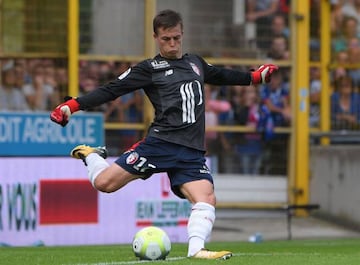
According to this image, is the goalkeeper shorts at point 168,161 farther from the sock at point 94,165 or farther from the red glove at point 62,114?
the red glove at point 62,114

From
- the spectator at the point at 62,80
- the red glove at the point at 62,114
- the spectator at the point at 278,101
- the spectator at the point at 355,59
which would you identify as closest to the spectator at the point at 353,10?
the spectator at the point at 355,59

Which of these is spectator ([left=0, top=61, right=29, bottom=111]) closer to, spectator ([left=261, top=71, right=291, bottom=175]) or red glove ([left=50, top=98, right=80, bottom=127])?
spectator ([left=261, top=71, right=291, bottom=175])

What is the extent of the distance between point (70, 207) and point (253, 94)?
14.9 ft

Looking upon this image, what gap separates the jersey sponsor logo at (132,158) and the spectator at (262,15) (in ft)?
32.6

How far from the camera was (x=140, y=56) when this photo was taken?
18438 mm

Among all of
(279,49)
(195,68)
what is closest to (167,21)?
(195,68)

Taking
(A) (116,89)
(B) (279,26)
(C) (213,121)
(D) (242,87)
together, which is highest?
(B) (279,26)

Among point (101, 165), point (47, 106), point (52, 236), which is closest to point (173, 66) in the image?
point (101, 165)

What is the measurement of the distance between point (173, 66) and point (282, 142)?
10.0 meters

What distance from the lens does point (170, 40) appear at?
358 inches

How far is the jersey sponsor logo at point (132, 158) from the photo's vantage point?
9133mm

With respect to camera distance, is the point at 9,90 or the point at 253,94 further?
the point at 253,94

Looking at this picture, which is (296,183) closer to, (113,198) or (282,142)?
(282,142)

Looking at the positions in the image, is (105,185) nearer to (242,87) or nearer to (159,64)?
(159,64)
